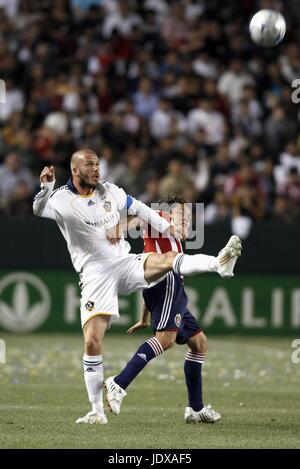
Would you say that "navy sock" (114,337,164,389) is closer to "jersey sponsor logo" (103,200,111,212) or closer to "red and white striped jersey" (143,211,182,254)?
"red and white striped jersey" (143,211,182,254)

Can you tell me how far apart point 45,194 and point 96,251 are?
0.73m

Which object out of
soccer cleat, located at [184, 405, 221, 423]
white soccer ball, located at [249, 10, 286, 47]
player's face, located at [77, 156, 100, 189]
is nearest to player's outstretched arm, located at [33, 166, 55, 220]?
player's face, located at [77, 156, 100, 189]

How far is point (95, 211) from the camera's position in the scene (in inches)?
377

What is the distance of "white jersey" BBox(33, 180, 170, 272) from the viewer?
949 centimetres

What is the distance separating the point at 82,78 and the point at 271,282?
570cm

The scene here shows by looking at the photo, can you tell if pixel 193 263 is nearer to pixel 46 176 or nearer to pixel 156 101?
pixel 46 176

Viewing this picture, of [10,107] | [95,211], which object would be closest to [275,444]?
[95,211]

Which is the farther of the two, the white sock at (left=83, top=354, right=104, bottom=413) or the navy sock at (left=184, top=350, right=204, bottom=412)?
the navy sock at (left=184, top=350, right=204, bottom=412)

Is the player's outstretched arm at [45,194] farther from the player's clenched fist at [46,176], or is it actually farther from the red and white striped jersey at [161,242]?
the red and white striped jersey at [161,242]

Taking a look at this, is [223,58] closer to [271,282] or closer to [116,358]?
[271,282]

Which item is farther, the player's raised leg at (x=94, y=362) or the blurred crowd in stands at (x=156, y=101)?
the blurred crowd in stands at (x=156, y=101)

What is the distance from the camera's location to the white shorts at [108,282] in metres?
9.37

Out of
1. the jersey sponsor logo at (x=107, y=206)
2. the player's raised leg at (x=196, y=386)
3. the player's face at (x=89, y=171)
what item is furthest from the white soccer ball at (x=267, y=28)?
the player's raised leg at (x=196, y=386)

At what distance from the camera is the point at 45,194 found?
932 cm
